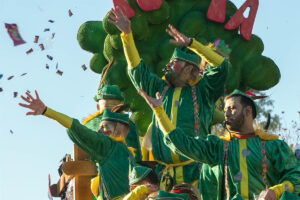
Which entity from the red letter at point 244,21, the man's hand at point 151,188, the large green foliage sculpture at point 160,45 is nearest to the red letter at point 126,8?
the large green foliage sculpture at point 160,45

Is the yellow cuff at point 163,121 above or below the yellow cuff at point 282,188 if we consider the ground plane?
above

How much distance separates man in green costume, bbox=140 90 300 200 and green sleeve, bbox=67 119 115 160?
4.81 feet

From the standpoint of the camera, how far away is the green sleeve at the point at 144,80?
7797 millimetres

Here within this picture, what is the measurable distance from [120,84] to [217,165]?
5.73m

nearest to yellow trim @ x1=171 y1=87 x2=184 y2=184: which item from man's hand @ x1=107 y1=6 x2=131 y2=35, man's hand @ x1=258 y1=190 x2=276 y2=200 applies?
man's hand @ x1=107 y1=6 x2=131 y2=35

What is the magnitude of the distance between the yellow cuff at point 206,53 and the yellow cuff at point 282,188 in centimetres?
185

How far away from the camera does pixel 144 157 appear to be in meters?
8.59

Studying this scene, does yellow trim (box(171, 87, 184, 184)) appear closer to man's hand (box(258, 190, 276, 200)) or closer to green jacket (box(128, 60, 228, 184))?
green jacket (box(128, 60, 228, 184))

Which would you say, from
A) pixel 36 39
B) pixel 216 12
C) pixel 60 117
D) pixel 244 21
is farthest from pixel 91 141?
pixel 244 21

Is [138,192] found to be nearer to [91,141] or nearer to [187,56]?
[91,141]

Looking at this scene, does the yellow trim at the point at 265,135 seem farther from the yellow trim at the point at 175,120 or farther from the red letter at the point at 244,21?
the red letter at the point at 244,21

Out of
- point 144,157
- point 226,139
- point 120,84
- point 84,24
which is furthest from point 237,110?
point 84,24

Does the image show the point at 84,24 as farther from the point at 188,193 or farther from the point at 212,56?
the point at 188,193

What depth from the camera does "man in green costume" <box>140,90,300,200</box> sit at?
602 cm
